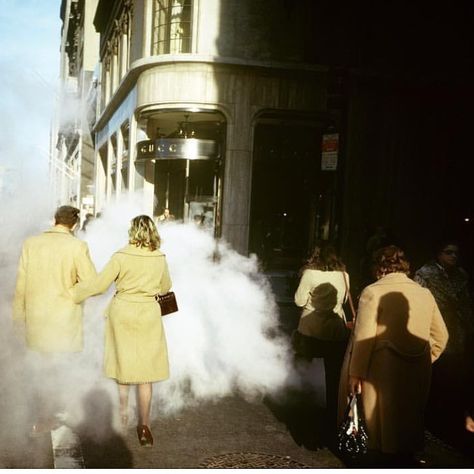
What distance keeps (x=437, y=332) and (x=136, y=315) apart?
247 cm

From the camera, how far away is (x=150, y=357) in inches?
195

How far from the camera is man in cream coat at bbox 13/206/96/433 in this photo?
16.3 ft

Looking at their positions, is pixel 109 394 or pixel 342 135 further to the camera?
pixel 342 135

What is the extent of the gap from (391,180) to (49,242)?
42.5 ft

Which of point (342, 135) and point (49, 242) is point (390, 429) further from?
point (342, 135)

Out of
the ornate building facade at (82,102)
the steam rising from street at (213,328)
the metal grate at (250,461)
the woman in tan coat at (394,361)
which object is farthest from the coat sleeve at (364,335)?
the ornate building facade at (82,102)

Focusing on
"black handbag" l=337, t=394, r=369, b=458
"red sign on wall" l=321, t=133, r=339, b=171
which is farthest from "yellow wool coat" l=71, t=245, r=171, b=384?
"red sign on wall" l=321, t=133, r=339, b=171

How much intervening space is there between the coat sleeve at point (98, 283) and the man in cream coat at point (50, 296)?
0.07 meters

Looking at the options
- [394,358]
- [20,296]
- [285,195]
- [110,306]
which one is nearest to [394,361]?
[394,358]

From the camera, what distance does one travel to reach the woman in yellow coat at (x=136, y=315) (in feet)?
16.0

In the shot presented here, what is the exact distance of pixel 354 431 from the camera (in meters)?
3.94

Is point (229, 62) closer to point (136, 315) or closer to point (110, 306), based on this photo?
point (110, 306)

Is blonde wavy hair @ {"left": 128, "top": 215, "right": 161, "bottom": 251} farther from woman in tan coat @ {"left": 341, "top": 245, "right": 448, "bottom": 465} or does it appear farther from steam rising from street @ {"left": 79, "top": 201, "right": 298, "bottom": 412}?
woman in tan coat @ {"left": 341, "top": 245, "right": 448, "bottom": 465}

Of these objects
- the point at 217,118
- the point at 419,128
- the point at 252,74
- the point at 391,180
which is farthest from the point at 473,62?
the point at 217,118
